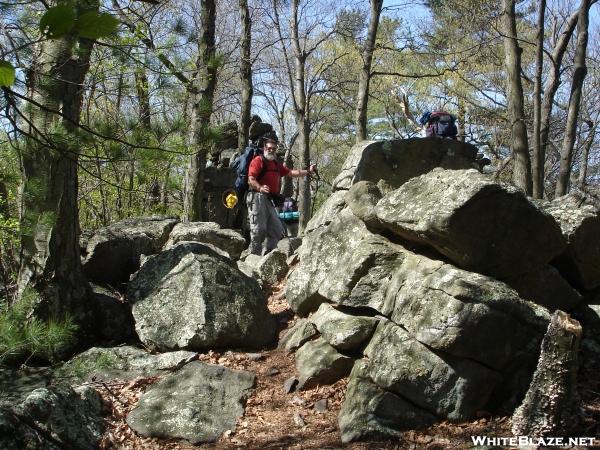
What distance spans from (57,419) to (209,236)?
15.1ft

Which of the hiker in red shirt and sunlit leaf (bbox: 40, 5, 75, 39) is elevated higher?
the hiker in red shirt

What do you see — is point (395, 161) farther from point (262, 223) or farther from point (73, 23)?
point (73, 23)

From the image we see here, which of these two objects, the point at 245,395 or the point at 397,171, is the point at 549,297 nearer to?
the point at 245,395

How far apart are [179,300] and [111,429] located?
1.70m

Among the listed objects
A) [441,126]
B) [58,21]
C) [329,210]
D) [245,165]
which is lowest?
[58,21]

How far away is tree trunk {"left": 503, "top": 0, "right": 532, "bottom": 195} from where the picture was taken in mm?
8297

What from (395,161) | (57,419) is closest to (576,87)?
(395,161)

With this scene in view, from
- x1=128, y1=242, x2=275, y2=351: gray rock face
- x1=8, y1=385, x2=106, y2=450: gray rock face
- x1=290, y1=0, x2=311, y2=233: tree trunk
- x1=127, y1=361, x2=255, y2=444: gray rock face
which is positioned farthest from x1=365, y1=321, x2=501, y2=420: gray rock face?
x1=290, y1=0, x2=311, y2=233: tree trunk

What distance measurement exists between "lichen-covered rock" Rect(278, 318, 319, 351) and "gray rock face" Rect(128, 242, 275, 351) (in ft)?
0.73

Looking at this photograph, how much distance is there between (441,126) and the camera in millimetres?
9391

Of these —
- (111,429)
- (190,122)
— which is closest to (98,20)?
(190,122)

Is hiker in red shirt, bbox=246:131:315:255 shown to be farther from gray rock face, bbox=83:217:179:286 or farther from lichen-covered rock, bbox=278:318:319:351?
lichen-covered rock, bbox=278:318:319:351

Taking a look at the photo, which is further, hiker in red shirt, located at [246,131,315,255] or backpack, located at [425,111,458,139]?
backpack, located at [425,111,458,139]

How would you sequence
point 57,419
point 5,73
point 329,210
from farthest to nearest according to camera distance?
point 329,210 → point 57,419 → point 5,73
